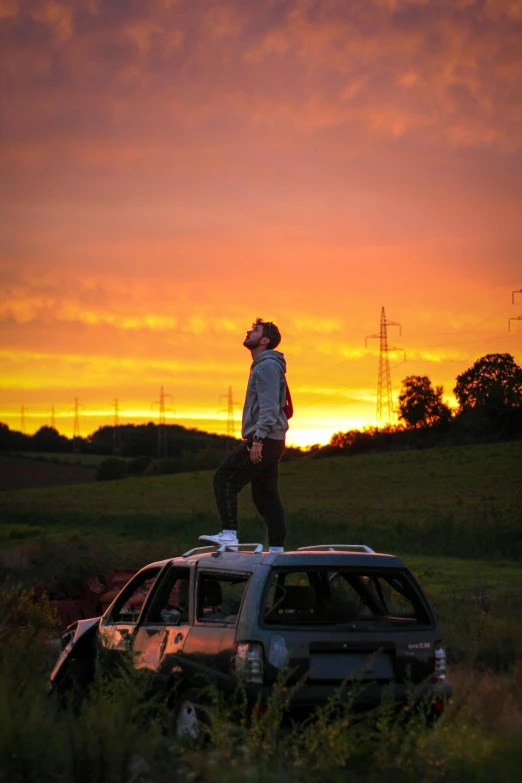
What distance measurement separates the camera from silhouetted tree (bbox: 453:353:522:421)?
97.6m

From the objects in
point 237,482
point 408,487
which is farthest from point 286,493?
point 237,482

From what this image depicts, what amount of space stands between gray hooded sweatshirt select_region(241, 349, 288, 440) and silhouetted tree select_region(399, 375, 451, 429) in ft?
353

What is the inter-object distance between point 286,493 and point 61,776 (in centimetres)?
6263

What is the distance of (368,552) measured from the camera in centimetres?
868

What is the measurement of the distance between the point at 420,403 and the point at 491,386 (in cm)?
1615

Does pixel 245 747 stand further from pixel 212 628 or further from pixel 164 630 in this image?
pixel 164 630

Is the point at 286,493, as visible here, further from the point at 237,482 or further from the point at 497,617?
the point at 237,482

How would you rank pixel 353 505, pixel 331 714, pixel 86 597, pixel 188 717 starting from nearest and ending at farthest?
pixel 331 714, pixel 188 717, pixel 86 597, pixel 353 505

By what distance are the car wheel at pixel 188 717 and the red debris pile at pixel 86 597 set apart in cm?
790

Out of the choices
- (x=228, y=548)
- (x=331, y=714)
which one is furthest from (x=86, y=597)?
(x=331, y=714)

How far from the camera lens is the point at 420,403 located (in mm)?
121188

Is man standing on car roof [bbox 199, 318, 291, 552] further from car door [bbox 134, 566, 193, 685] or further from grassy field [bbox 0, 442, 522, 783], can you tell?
grassy field [bbox 0, 442, 522, 783]


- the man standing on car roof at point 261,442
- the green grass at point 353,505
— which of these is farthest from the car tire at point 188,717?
the green grass at point 353,505

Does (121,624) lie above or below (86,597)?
above
